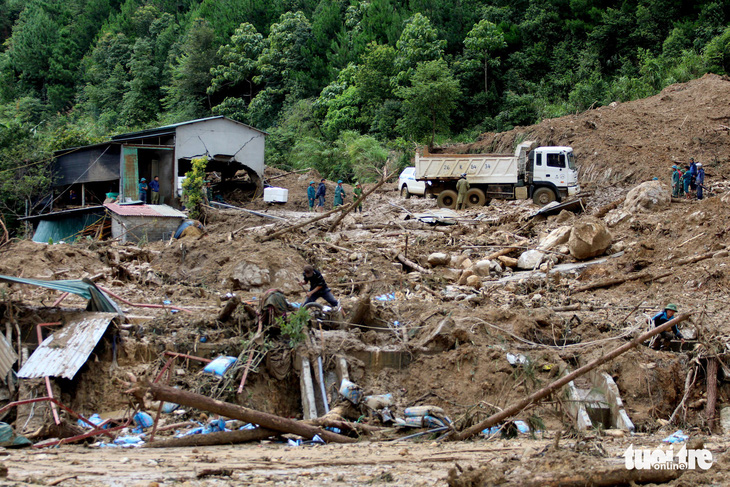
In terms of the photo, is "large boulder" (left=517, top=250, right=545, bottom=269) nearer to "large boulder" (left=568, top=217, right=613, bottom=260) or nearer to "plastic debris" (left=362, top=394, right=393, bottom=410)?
"large boulder" (left=568, top=217, right=613, bottom=260)

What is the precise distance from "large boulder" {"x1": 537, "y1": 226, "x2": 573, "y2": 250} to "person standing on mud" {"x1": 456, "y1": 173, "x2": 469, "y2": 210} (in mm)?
5915

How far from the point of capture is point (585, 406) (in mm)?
7734

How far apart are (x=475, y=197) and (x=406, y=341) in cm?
1386

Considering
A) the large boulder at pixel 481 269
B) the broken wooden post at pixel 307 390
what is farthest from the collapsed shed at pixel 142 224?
the broken wooden post at pixel 307 390

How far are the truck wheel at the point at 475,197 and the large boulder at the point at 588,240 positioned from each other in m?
7.37

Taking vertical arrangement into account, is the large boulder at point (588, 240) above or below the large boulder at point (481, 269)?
above

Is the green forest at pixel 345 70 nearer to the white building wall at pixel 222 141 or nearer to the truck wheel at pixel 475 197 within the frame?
the white building wall at pixel 222 141

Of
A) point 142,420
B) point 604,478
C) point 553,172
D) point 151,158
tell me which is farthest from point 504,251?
point 151,158

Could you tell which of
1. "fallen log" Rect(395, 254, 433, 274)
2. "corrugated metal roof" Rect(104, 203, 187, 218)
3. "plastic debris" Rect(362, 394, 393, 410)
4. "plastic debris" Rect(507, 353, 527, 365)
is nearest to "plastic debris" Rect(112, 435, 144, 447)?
"plastic debris" Rect(362, 394, 393, 410)

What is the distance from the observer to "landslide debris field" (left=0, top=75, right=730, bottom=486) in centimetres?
523

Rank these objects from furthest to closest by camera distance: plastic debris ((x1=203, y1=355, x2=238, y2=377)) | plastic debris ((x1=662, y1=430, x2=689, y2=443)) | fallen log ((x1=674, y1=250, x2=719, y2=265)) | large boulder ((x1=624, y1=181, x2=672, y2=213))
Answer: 1. large boulder ((x1=624, y1=181, x2=672, y2=213))
2. fallen log ((x1=674, y1=250, x2=719, y2=265))
3. plastic debris ((x1=203, y1=355, x2=238, y2=377))
4. plastic debris ((x1=662, y1=430, x2=689, y2=443))

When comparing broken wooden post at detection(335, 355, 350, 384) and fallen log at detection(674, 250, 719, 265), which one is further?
fallen log at detection(674, 250, 719, 265)

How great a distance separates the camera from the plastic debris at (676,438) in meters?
6.15

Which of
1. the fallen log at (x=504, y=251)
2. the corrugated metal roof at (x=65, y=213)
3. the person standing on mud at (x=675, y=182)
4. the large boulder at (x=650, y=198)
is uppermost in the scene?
the person standing on mud at (x=675, y=182)
